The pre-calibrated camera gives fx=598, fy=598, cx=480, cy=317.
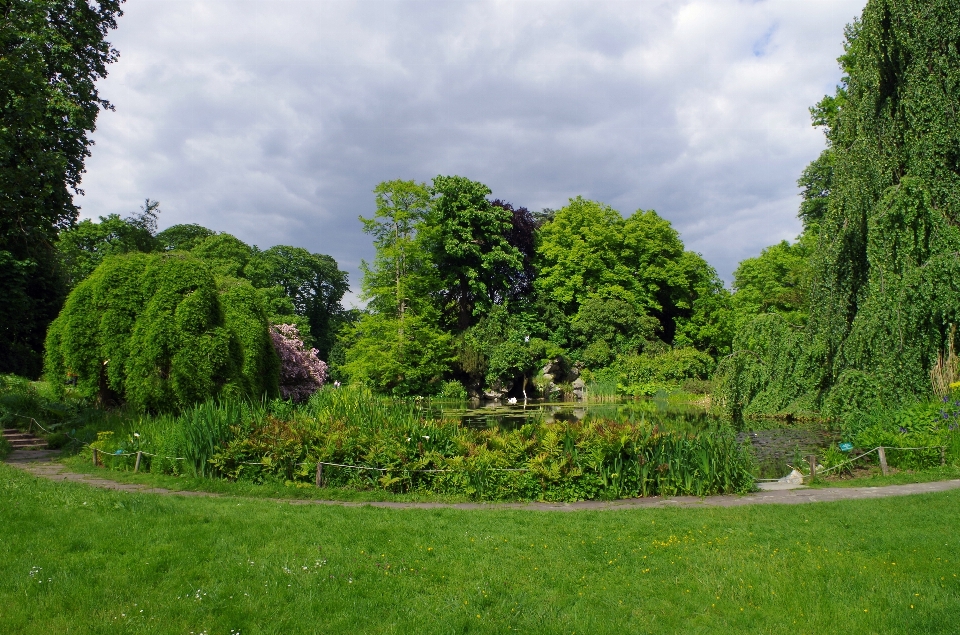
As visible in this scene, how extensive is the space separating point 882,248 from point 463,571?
1266 centimetres

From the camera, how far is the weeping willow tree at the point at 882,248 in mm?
12852

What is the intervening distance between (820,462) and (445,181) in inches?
1142

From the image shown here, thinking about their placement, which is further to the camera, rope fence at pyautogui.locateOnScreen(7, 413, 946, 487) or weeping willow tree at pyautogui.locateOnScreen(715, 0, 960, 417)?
weeping willow tree at pyautogui.locateOnScreen(715, 0, 960, 417)

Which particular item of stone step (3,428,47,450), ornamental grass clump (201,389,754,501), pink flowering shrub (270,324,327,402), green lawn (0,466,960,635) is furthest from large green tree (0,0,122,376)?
green lawn (0,466,960,635)

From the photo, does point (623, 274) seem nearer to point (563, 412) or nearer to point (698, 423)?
point (563, 412)

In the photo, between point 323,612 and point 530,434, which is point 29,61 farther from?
point 323,612

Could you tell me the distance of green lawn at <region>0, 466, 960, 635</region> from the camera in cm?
475

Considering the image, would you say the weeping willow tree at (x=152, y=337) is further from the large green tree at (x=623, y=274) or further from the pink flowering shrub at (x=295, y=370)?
the large green tree at (x=623, y=274)

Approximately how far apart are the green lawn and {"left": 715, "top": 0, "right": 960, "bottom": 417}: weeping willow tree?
19.3 feet

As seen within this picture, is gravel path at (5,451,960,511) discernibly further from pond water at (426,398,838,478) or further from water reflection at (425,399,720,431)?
water reflection at (425,399,720,431)

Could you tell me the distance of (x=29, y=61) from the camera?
13062 mm

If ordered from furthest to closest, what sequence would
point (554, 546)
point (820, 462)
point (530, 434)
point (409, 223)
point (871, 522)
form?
point (409, 223) < point (820, 462) < point (530, 434) < point (871, 522) < point (554, 546)

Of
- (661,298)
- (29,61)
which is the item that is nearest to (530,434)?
(29,61)

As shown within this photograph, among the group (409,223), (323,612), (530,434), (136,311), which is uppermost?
(409,223)
